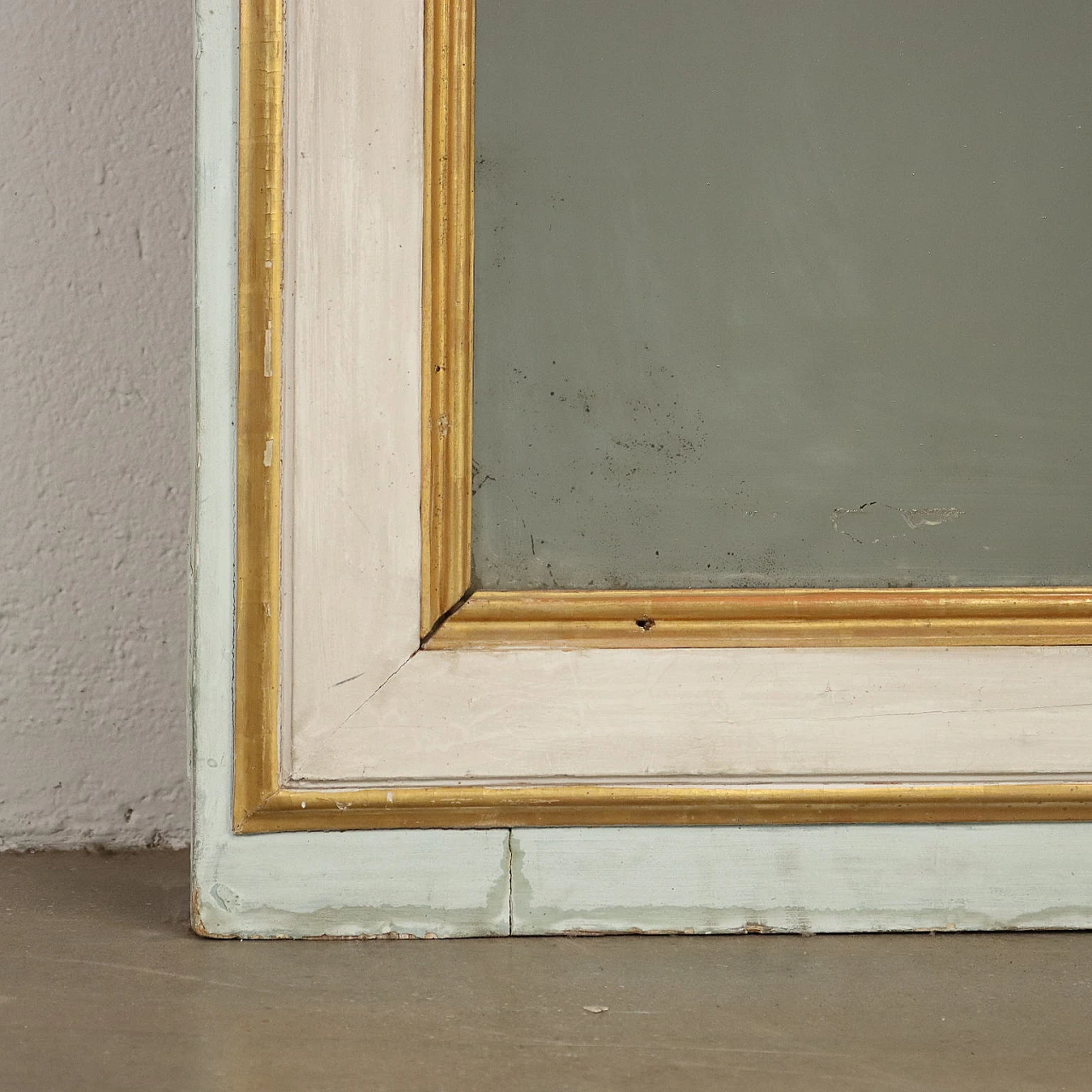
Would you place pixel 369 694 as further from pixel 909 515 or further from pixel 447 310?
pixel 909 515

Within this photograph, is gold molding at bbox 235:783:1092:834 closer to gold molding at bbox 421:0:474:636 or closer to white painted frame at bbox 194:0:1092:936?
white painted frame at bbox 194:0:1092:936

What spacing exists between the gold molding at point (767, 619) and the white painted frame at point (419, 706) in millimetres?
12

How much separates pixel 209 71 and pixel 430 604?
37 cm

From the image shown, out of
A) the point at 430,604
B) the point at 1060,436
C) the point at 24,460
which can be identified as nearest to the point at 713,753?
the point at 430,604

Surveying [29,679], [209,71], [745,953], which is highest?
[209,71]

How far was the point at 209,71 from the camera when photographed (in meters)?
0.65

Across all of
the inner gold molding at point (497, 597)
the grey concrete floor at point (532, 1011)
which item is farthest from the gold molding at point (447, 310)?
the grey concrete floor at point (532, 1011)

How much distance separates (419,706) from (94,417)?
41 centimetres

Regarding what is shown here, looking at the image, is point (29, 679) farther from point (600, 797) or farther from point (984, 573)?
point (984, 573)

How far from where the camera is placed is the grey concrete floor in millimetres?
474

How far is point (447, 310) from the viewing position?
2.18 ft

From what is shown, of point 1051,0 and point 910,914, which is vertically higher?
point 1051,0

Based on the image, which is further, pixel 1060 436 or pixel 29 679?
pixel 29 679

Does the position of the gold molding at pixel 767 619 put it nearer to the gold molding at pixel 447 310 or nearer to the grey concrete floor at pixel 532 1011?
the gold molding at pixel 447 310
